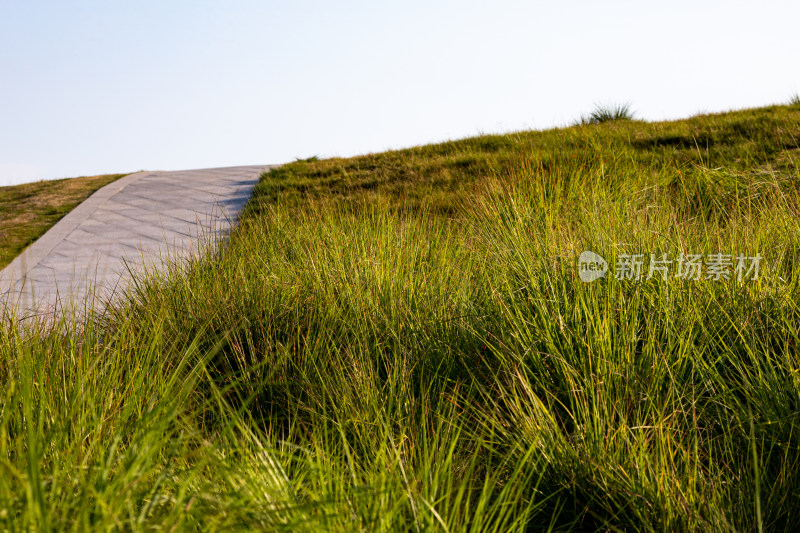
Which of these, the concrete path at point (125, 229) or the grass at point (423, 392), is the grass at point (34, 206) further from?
the grass at point (423, 392)

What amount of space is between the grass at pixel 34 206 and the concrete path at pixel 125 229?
0.17 metres

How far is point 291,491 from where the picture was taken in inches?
51.9

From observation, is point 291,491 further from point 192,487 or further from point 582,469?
point 582,469

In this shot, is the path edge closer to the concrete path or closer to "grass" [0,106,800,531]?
the concrete path

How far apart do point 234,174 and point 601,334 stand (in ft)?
29.1

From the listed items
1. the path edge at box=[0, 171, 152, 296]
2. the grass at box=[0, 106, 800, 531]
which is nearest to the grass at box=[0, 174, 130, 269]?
the path edge at box=[0, 171, 152, 296]

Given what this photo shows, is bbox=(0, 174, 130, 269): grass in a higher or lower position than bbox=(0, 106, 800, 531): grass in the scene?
higher

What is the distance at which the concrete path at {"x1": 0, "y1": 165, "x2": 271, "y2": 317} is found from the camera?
4.82m

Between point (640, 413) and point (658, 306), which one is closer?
point (640, 413)

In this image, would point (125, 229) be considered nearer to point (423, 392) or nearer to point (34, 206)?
point (34, 206)

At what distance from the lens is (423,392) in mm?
2014

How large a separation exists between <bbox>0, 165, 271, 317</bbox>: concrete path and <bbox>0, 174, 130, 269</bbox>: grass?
0.56 ft

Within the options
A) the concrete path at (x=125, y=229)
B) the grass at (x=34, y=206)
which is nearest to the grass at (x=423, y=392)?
the concrete path at (x=125, y=229)

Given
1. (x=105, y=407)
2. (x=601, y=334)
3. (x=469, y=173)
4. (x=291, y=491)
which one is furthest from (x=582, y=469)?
(x=469, y=173)
